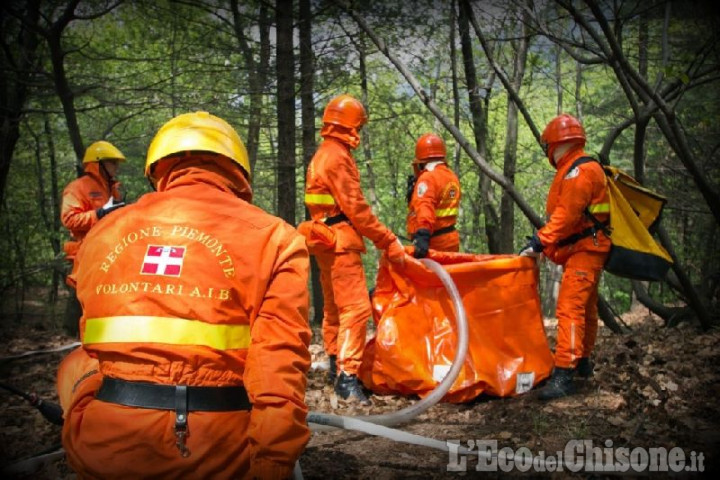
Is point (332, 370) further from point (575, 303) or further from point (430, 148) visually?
point (430, 148)

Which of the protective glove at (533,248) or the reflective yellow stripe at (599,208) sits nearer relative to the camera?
the reflective yellow stripe at (599,208)

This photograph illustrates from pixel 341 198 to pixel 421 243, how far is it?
1087 mm

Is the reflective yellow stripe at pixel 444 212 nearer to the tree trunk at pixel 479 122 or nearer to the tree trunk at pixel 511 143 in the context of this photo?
the tree trunk at pixel 511 143

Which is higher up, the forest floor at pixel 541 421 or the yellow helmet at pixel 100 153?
the yellow helmet at pixel 100 153

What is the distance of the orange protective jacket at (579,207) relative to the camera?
449cm

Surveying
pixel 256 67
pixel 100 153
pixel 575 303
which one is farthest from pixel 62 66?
pixel 575 303

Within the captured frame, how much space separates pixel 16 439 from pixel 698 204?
29.9ft

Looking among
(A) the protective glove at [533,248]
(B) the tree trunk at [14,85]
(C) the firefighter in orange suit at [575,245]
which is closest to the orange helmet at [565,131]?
(C) the firefighter in orange suit at [575,245]

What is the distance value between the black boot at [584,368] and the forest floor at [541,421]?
0.08 metres

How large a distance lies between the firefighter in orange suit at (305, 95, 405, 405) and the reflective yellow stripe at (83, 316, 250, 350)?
3002 mm

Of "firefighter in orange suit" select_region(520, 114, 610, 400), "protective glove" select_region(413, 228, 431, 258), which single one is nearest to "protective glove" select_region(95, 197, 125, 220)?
"protective glove" select_region(413, 228, 431, 258)

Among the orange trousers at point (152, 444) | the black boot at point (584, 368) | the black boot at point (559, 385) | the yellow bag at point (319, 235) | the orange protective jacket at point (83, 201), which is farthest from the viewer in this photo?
the orange protective jacket at point (83, 201)

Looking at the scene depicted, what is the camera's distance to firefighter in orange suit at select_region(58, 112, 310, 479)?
5.28 ft

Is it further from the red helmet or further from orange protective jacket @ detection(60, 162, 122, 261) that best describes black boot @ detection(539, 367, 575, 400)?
orange protective jacket @ detection(60, 162, 122, 261)
